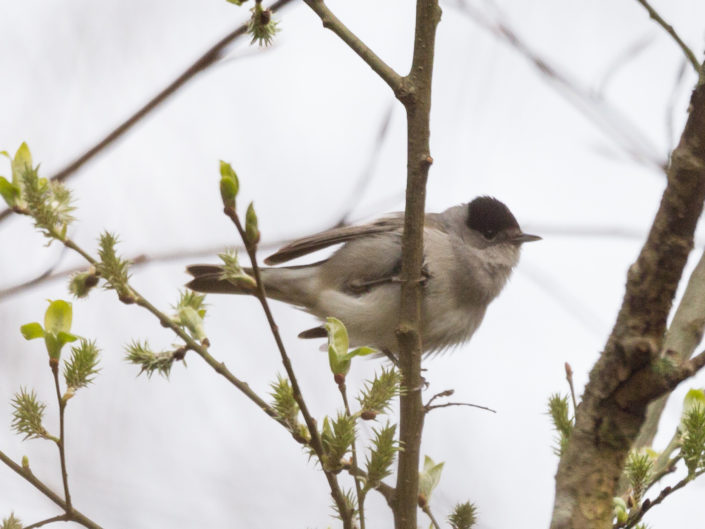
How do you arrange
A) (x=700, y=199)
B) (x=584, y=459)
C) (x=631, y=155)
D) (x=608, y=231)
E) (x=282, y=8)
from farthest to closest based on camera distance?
(x=608, y=231) → (x=631, y=155) → (x=282, y=8) → (x=584, y=459) → (x=700, y=199)

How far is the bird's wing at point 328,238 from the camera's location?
4.47 meters

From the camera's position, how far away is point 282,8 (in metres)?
3.17

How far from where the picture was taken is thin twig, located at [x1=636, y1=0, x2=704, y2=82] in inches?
75.0

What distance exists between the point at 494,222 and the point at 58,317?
3.76 meters

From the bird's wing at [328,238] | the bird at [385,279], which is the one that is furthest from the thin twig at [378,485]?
the bird's wing at [328,238]

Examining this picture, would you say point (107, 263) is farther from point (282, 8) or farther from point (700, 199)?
point (282, 8)

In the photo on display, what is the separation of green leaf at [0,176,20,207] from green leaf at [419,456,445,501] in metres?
1.36

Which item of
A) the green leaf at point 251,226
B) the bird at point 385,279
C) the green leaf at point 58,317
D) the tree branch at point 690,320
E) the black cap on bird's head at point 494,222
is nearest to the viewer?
the green leaf at point 251,226

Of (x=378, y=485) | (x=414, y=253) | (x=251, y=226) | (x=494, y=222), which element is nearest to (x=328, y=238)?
(x=494, y=222)

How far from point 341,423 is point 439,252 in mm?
2864

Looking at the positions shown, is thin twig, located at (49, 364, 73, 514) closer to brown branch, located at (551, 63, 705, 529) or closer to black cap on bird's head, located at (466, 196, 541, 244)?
brown branch, located at (551, 63, 705, 529)

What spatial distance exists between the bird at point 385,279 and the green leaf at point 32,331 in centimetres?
236

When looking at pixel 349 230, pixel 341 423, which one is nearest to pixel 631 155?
pixel 349 230

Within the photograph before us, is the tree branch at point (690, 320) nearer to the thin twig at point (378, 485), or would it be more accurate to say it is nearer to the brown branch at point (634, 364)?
the brown branch at point (634, 364)
